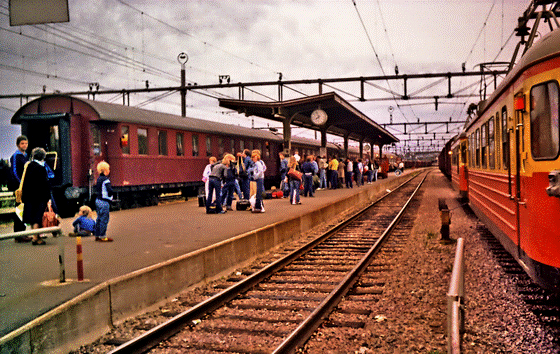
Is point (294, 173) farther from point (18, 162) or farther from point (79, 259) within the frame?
point (79, 259)

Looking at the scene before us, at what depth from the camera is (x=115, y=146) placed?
15164mm

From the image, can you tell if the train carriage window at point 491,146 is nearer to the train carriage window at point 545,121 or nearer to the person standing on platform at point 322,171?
the train carriage window at point 545,121

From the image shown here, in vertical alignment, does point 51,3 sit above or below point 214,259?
above

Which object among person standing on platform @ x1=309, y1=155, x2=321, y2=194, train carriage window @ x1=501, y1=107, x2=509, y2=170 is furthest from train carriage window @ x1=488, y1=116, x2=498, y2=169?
person standing on platform @ x1=309, y1=155, x2=321, y2=194

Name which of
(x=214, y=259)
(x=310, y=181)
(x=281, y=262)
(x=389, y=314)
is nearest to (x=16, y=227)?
(x=214, y=259)

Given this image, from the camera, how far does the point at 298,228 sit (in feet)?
39.5

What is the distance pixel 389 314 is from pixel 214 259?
9.98 feet

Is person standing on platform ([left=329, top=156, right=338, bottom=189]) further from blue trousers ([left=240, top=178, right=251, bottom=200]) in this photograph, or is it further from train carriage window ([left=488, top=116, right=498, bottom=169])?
train carriage window ([left=488, top=116, right=498, bottom=169])

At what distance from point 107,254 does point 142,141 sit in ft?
30.3

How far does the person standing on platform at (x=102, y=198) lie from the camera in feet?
28.4

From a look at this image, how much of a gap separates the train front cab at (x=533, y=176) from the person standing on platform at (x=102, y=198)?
6308 mm

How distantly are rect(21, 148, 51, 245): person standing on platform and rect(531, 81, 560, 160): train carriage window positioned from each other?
7376mm

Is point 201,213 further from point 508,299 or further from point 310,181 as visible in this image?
point 508,299

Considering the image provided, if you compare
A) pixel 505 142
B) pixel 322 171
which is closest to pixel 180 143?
pixel 322 171
